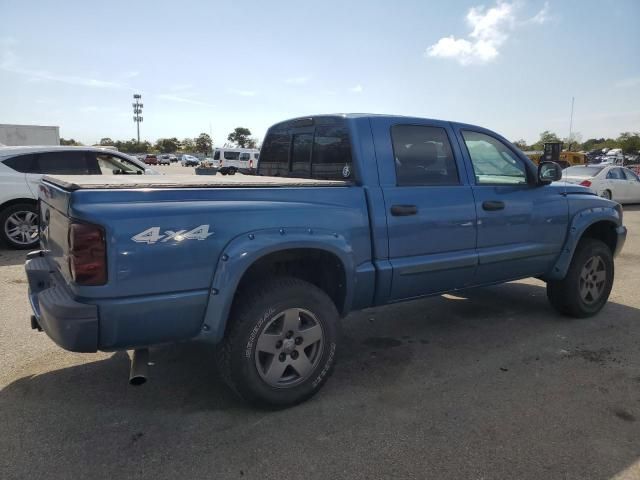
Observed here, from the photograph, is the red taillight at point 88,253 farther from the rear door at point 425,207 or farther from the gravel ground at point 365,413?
the rear door at point 425,207

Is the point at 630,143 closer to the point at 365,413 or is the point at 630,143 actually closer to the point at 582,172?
the point at 582,172

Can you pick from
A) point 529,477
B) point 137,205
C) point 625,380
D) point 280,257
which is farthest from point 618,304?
point 137,205

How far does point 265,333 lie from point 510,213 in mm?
2354

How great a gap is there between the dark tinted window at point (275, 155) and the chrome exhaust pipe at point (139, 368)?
6.87 feet

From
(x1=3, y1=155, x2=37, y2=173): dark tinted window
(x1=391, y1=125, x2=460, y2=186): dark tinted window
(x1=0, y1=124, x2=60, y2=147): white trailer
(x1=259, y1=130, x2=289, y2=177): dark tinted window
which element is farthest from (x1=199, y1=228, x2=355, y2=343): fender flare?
(x1=0, y1=124, x2=60, y2=147): white trailer

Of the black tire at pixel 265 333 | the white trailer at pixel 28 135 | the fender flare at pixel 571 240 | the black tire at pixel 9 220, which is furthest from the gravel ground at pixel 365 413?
the white trailer at pixel 28 135

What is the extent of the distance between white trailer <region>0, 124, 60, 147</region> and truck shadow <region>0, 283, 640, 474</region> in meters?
24.7

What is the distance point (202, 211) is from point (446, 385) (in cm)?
201

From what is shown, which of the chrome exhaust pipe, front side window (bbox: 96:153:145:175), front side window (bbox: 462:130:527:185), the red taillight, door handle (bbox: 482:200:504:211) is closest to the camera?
the red taillight

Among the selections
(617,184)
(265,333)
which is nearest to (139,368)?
(265,333)

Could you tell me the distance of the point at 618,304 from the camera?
5.21 m

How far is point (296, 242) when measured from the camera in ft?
9.18

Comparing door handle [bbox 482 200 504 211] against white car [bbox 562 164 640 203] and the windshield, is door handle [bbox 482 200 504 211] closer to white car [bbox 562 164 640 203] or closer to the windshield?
white car [bbox 562 164 640 203]

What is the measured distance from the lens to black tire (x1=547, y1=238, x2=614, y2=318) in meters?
4.54
